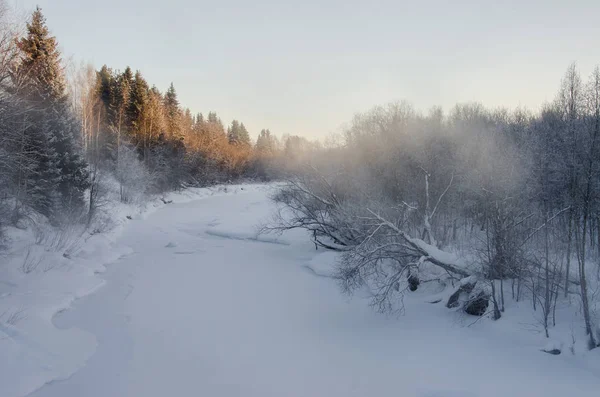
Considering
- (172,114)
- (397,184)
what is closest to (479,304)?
(397,184)

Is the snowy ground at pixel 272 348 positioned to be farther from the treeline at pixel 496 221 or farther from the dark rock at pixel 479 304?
the treeline at pixel 496 221

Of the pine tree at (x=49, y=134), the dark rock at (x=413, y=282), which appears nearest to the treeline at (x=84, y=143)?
the pine tree at (x=49, y=134)

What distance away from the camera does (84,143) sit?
86.5ft

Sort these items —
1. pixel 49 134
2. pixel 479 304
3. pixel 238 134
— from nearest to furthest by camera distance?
pixel 479 304 → pixel 49 134 → pixel 238 134

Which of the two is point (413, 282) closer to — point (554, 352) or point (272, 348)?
point (554, 352)

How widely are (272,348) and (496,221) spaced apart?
20.4ft

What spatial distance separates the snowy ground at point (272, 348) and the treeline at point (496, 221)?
2.80 ft

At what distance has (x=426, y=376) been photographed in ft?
Result: 22.8

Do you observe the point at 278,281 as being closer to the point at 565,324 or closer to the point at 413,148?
the point at 565,324

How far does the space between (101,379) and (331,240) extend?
517 inches

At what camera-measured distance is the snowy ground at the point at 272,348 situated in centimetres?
653

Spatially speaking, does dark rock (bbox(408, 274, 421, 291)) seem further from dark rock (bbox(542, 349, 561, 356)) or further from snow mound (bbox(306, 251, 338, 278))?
dark rock (bbox(542, 349, 561, 356))

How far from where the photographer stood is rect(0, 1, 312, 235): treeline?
1034cm

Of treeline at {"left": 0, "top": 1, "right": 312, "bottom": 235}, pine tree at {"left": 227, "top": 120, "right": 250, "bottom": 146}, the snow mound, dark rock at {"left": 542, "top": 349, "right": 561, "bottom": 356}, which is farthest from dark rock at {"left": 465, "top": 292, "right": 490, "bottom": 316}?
pine tree at {"left": 227, "top": 120, "right": 250, "bottom": 146}
